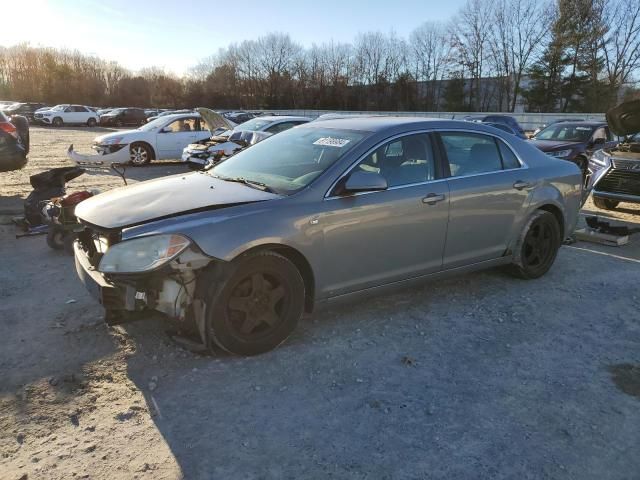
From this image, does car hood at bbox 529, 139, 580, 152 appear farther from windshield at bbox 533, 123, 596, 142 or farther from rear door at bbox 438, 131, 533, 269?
rear door at bbox 438, 131, 533, 269

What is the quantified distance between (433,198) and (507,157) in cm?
122

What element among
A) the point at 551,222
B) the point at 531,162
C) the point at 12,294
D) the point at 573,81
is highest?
the point at 573,81

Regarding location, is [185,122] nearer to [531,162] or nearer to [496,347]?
[531,162]

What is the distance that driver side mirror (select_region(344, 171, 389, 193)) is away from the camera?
366 cm

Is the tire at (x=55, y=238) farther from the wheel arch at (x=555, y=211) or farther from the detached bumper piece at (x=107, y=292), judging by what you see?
the wheel arch at (x=555, y=211)

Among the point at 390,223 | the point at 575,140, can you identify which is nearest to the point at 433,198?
the point at 390,223

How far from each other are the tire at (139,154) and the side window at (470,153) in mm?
12549

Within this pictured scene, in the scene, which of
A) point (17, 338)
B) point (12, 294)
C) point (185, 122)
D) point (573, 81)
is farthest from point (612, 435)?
point (573, 81)

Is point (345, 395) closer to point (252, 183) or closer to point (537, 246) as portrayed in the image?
point (252, 183)

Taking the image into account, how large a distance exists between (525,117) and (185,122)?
2796 cm

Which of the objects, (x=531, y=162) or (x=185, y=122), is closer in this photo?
(x=531, y=162)

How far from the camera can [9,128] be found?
9.27m

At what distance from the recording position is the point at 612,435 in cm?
277

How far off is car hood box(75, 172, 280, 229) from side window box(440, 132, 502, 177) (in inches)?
68.9
